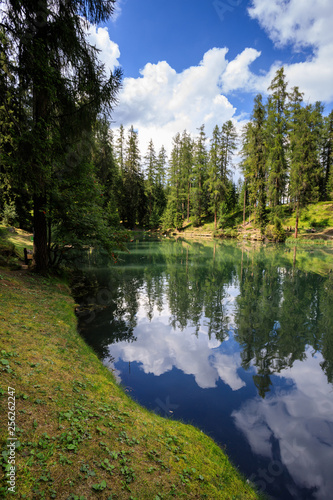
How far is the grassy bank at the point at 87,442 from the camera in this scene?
246cm

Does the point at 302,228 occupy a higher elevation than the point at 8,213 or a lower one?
lower

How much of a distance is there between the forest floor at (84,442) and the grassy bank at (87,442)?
0.01 meters

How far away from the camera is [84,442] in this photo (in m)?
2.93

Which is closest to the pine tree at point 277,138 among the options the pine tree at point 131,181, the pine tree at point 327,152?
the pine tree at point 327,152

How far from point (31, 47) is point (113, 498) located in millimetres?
11059

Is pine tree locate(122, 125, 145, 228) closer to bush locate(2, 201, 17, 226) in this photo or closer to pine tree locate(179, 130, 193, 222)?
pine tree locate(179, 130, 193, 222)

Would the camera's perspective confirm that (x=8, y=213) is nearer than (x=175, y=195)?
Yes

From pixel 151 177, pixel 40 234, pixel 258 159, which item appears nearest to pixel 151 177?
pixel 151 177

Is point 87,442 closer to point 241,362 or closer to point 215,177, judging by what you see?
point 241,362

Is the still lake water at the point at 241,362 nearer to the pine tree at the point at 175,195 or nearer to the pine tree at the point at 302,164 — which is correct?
the pine tree at the point at 302,164

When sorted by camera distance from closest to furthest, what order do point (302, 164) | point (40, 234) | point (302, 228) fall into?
point (40, 234) → point (302, 164) → point (302, 228)

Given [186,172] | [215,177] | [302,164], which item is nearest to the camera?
[302,164]

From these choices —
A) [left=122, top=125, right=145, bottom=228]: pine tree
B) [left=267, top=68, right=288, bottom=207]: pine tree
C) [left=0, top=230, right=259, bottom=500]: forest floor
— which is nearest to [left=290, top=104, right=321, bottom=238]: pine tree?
[left=267, top=68, right=288, bottom=207]: pine tree

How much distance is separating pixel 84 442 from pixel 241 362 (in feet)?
18.1
